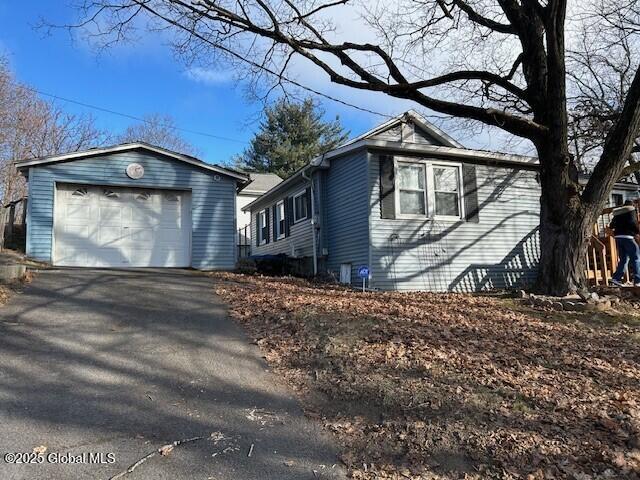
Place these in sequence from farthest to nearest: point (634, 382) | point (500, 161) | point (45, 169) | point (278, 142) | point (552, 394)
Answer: point (278, 142) → point (500, 161) → point (45, 169) → point (634, 382) → point (552, 394)

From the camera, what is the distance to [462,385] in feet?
15.6

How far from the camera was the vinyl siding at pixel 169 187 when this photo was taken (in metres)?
12.6

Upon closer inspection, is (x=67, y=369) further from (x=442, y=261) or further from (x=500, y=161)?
(x=500, y=161)

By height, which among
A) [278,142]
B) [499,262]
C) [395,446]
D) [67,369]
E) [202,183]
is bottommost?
[395,446]

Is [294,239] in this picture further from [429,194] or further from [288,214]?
[429,194]

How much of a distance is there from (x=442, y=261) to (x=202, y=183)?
22.5ft

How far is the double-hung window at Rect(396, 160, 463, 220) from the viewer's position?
12500mm

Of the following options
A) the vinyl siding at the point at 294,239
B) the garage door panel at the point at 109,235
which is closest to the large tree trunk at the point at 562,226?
the vinyl siding at the point at 294,239

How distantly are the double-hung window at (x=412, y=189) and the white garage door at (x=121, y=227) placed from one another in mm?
5907

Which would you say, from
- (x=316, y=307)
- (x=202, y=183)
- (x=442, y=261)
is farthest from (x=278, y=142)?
(x=316, y=307)

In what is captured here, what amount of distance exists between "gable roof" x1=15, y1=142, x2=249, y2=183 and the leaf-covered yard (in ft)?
22.7

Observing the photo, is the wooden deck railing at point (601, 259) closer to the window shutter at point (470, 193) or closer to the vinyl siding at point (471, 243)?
the vinyl siding at point (471, 243)

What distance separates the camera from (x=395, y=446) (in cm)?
381

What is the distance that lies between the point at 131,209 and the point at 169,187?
1.18 m
